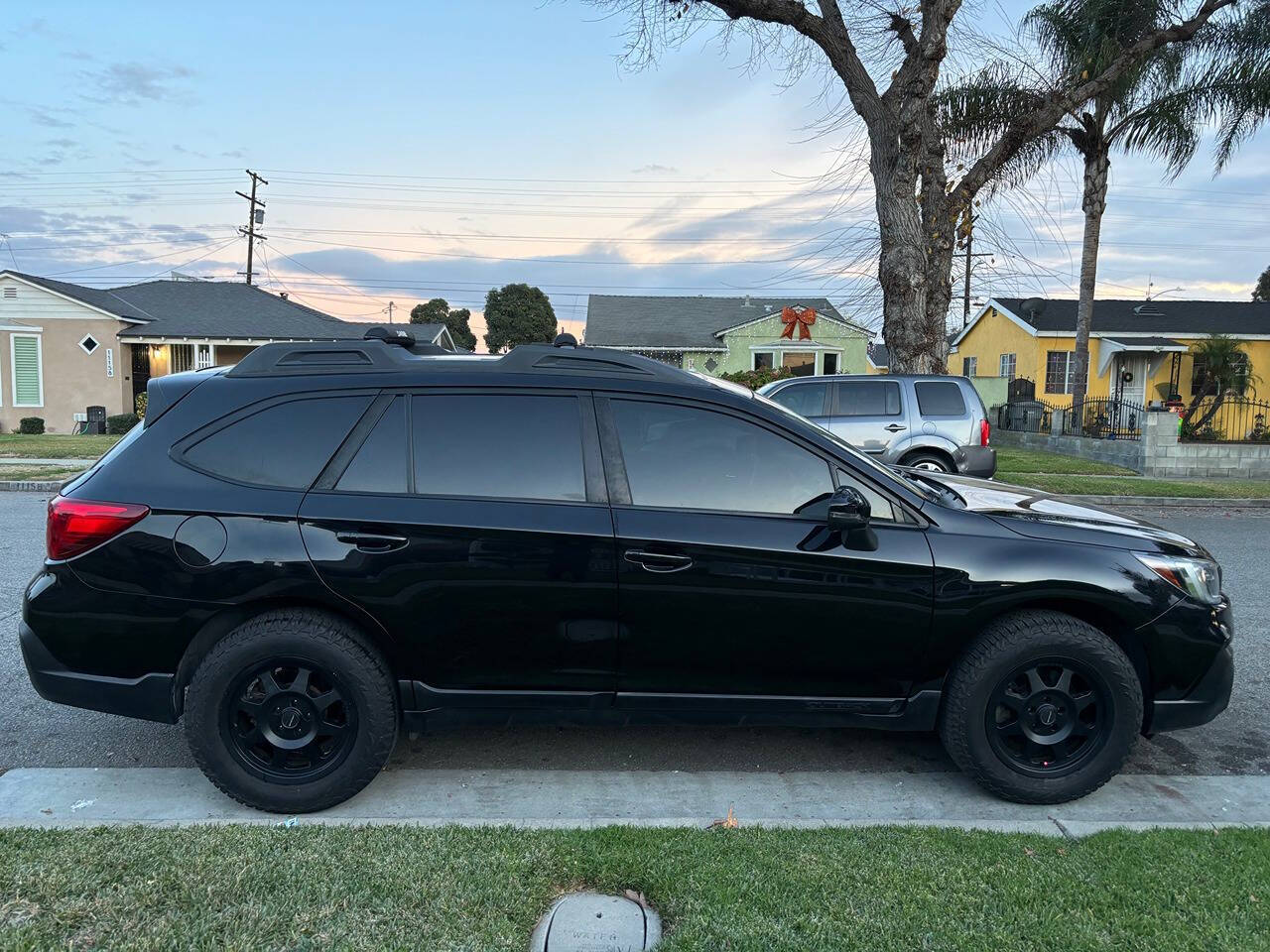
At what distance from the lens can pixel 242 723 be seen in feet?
10.8

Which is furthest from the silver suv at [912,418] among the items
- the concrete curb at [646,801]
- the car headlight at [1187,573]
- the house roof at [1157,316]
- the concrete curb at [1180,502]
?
the house roof at [1157,316]

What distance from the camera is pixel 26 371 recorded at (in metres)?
27.9

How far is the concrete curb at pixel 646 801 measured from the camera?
3.21 m

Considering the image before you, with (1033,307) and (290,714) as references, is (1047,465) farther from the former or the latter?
(290,714)

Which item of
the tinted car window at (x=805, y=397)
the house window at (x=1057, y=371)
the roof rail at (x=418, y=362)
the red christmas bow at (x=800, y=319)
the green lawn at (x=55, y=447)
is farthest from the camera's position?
the red christmas bow at (x=800, y=319)

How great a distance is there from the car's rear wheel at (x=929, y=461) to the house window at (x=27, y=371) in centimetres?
2865

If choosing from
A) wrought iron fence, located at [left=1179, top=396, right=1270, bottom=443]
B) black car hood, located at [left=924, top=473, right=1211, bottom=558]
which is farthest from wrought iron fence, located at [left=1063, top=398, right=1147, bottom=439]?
black car hood, located at [left=924, top=473, right=1211, bottom=558]

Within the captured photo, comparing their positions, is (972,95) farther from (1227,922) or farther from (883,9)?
(1227,922)

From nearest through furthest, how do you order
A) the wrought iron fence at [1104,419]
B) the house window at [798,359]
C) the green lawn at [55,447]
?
the green lawn at [55,447] < the wrought iron fence at [1104,419] < the house window at [798,359]

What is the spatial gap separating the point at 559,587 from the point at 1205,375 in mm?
28843

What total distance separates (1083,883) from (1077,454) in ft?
62.5

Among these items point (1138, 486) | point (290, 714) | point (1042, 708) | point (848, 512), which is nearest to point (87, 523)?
point (290, 714)

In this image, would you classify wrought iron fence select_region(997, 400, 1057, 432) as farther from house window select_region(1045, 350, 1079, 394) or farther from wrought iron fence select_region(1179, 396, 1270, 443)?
wrought iron fence select_region(1179, 396, 1270, 443)

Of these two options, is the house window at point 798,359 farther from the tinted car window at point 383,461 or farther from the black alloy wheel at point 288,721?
the black alloy wheel at point 288,721
